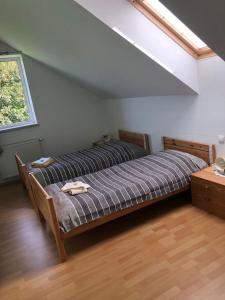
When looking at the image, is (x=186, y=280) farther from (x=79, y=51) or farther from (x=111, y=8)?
(x=79, y=51)

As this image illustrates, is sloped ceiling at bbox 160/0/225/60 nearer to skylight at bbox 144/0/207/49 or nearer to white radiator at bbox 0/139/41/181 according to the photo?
skylight at bbox 144/0/207/49

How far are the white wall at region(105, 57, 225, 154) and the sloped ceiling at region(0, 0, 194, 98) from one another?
A: 0.51 feet

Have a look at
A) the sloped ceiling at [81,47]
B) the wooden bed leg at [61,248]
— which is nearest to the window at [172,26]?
the sloped ceiling at [81,47]

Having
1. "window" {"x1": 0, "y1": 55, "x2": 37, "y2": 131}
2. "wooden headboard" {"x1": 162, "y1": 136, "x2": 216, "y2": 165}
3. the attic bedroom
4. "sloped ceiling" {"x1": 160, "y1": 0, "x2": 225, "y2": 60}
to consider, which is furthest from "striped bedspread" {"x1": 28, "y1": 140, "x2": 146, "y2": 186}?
"sloped ceiling" {"x1": 160, "y1": 0, "x2": 225, "y2": 60}

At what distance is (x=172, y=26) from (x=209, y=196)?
1.68m

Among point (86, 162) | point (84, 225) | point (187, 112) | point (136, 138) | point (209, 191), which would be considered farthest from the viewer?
point (136, 138)

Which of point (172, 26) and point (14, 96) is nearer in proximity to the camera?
point (172, 26)

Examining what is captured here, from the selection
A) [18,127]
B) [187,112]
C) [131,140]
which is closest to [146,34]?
[187,112]

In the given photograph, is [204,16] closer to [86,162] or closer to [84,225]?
[84,225]

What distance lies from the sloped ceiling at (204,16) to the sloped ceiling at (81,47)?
3.80 ft

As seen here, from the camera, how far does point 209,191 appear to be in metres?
2.67

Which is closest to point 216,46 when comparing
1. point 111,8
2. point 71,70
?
point 111,8

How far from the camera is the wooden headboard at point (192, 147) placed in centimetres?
308

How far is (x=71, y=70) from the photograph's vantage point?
422 cm
